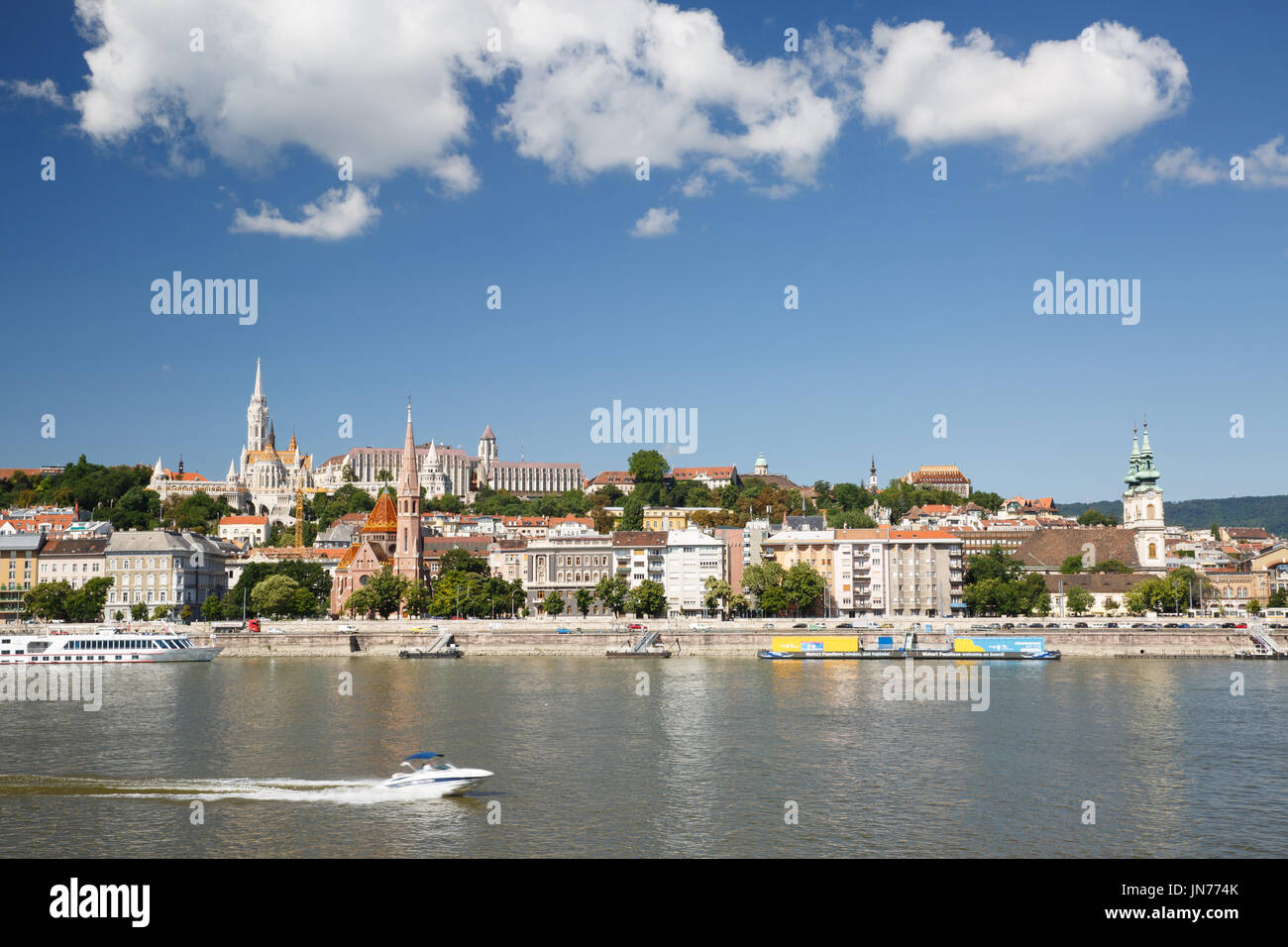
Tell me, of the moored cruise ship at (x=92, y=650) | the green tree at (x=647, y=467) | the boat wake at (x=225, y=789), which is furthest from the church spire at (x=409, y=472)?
the boat wake at (x=225, y=789)

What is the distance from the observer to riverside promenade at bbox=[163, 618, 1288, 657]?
6738 centimetres

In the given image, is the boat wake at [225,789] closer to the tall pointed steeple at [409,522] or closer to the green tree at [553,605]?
the green tree at [553,605]

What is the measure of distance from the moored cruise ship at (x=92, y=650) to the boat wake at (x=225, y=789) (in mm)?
43007

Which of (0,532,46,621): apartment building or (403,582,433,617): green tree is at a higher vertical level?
(0,532,46,621): apartment building

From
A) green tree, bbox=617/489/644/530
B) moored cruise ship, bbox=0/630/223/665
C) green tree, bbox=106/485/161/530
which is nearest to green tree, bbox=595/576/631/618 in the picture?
moored cruise ship, bbox=0/630/223/665

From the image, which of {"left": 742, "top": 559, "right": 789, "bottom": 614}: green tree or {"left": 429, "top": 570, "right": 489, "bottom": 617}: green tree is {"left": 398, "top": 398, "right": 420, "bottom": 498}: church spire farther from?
{"left": 742, "top": 559, "right": 789, "bottom": 614}: green tree

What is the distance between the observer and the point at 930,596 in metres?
92.2

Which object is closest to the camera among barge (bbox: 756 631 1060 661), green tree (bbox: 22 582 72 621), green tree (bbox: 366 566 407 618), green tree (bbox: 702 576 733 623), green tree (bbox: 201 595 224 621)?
barge (bbox: 756 631 1060 661)

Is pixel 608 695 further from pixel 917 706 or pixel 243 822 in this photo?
pixel 243 822

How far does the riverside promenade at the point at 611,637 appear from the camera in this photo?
2653 inches

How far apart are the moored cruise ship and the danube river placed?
2062cm

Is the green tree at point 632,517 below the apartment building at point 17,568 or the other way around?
the other way around
